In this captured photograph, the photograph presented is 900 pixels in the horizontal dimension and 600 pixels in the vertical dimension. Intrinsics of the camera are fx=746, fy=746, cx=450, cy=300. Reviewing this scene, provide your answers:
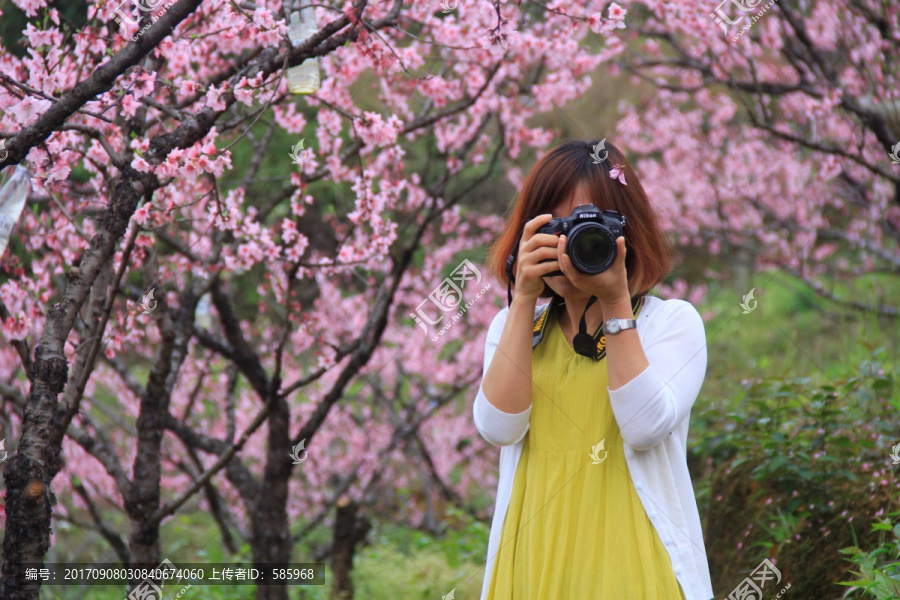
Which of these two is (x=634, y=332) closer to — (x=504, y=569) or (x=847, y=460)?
(x=504, y=569)

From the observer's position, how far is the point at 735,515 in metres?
2.80

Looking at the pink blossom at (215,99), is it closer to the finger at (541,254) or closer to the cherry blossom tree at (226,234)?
the cherry blossom tree at (226,234)

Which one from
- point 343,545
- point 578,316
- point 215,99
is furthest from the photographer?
point 343,545

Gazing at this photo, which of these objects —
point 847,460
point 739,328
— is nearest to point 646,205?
point 847,460

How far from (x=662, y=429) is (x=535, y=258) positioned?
388mm

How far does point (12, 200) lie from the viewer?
6.50 feet

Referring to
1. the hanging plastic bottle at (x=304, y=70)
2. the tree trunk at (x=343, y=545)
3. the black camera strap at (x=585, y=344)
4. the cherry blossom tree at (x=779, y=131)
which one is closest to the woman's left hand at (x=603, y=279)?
the black camera strap at (x=585, y=344)

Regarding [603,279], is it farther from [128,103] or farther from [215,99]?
[128,103]

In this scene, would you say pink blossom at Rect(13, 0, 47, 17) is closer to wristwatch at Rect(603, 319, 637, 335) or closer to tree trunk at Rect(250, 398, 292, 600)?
tree trunk at Rect(250, 398, 292, 600)

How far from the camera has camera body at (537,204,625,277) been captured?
135 centimetres

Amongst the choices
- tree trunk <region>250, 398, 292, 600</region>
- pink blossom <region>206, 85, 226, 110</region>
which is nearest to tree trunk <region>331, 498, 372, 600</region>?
tree trunk <region>250, 398, 292, 600</region>

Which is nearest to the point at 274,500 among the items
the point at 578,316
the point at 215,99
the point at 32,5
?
the point at 215,99

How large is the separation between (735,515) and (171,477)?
4716 millimetres

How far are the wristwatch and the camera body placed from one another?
10 centimetres
